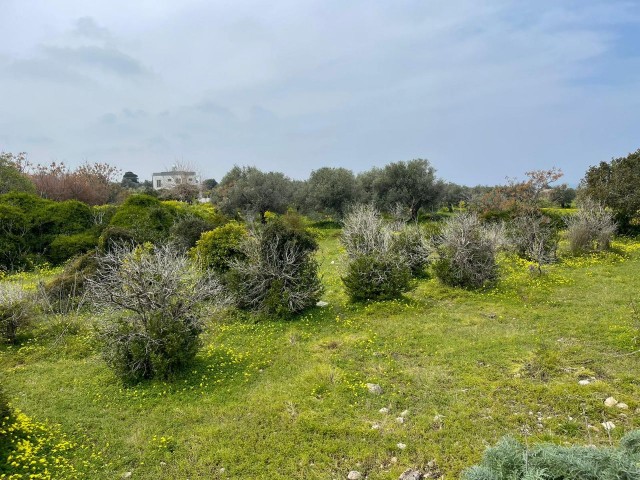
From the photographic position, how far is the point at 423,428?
5922mm

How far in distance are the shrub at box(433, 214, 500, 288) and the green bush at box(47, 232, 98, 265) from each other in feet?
51.3

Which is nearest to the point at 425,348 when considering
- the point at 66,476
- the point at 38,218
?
the point at 66,476

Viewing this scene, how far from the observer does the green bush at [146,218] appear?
19625 millimetres

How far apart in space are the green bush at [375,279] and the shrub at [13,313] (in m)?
8.32

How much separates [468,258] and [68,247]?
17746 mm

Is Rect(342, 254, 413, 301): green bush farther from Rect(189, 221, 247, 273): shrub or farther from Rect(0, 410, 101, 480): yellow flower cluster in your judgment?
Rect(0, 410, 101, 480): yellow flower cluster

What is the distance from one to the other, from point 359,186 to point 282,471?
28.2m

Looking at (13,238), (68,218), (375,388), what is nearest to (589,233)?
(375,388)

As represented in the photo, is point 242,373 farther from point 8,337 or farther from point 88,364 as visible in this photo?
point 8,337

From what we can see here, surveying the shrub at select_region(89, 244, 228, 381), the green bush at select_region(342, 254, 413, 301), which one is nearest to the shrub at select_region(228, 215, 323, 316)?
the green bush at select_region(342, 254, 413, 301)

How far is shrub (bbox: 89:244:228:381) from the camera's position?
776 cm

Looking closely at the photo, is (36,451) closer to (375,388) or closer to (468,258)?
(375,388)

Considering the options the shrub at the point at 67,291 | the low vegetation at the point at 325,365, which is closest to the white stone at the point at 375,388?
the low vegetation at the point at 325,365

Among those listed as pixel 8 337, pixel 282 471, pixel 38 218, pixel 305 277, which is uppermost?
pixel 38 218
